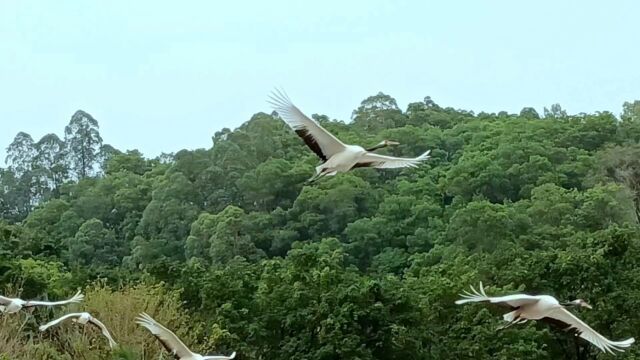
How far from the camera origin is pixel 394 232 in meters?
36.6

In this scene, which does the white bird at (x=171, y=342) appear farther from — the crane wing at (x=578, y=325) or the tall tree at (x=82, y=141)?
the tall tree at (x=82, y=141)

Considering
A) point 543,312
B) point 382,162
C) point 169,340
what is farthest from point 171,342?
point 543,312

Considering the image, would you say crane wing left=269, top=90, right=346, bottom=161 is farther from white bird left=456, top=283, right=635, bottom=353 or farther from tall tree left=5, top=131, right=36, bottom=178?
tall tree left=5, top=131, right=36, bottom=178

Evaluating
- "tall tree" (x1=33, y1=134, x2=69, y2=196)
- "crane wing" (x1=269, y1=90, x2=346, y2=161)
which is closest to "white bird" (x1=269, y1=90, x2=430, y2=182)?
"crane wing" (x1=269, y1=90, x2=346, y2=161)

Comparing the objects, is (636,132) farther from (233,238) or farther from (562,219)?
(233,238)

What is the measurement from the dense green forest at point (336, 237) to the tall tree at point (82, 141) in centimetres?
8

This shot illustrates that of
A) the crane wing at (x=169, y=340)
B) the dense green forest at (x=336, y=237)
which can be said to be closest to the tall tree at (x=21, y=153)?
the dense green forest at (x=336, y=237)

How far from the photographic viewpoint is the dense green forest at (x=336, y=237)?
1836cm

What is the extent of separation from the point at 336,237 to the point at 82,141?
23749mm

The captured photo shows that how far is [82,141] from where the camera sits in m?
57.3

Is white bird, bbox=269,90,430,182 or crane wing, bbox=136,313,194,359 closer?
white bird, bbox=269,90,430,182

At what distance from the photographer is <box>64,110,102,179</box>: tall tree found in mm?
56938

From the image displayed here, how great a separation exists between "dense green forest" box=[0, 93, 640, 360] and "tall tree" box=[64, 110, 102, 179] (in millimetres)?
76

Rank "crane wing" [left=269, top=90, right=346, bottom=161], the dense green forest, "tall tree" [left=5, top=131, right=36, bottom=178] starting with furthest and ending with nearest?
"tall tree" [left=5, top=131, right=36, bottom=178] → the dense green forest → "crane wing" [left=269, top=90, right=346, bottom=161]
